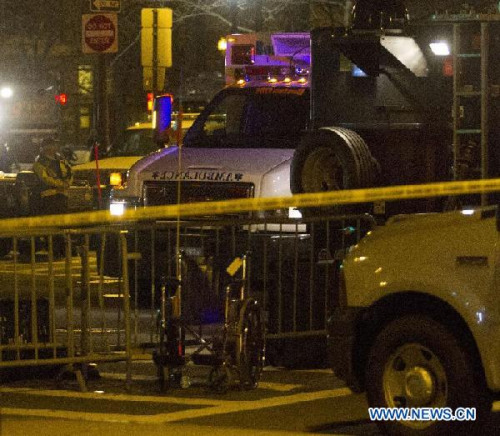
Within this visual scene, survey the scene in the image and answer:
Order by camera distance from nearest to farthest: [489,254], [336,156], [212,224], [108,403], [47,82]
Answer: [489,254] → [108,403] → [212,224] → [336,156] → [47,82]

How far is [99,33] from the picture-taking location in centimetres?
1939

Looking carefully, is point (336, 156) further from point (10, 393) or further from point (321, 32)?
point (10, 393)

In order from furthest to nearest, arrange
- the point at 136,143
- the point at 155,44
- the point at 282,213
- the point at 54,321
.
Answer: the point at 136,143, the point at 155,44, the point at 282,213, the point at 54,321

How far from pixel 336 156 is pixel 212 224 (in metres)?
2.18

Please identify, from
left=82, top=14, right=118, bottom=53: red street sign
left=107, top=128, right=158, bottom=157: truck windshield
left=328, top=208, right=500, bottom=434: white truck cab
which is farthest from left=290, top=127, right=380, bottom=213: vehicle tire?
left=107, top=128, right=158, bottom=157: truck windshield

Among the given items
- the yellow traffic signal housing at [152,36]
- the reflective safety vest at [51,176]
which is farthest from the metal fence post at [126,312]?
the reflective safety vest at [51,176]

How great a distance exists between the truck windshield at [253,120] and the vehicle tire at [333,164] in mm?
1545

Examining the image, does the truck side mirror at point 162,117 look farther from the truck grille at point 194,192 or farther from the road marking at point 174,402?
the road marking at point 174,402

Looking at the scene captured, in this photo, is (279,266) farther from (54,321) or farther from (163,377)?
(54,321)

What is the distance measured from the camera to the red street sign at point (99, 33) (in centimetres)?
1930

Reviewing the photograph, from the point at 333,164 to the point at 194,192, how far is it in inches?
73.9

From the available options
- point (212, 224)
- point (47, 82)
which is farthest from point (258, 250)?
point (47, 82)

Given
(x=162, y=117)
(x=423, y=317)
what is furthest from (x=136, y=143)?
(x=423, y=317)

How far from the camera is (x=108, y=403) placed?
30.9 feet
